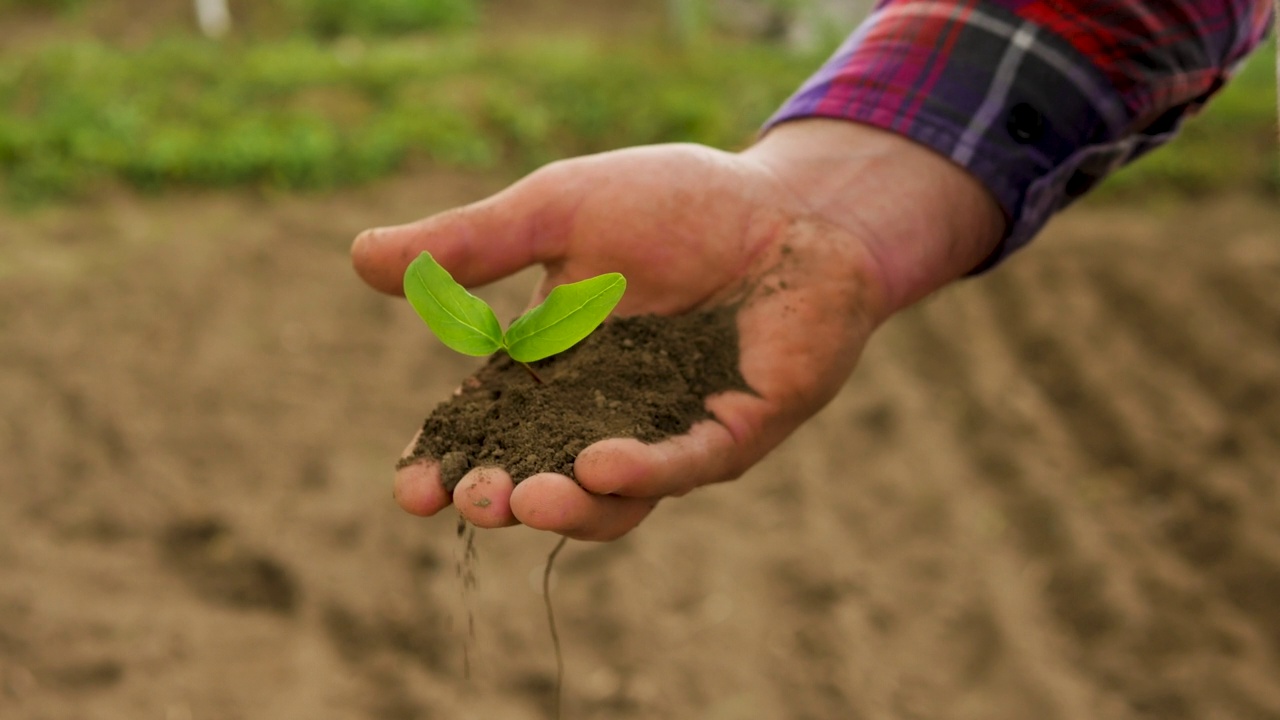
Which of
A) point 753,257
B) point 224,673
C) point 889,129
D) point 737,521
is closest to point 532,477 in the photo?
point 753,257

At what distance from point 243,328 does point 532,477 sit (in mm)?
2991

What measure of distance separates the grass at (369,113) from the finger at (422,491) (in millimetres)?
3760

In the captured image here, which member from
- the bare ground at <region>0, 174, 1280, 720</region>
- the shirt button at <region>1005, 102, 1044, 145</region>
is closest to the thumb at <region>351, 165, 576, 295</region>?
the shirt button at <region>1005, 102, 1044, 145</region>

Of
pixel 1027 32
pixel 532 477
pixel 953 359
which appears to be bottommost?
pixel 953 359

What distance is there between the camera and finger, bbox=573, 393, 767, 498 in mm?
1477

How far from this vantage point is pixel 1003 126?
2.02 metres

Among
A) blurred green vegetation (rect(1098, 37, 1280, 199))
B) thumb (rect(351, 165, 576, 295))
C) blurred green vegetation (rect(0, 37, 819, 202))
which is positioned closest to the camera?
thumb (rect(351, 165, 576, 295))

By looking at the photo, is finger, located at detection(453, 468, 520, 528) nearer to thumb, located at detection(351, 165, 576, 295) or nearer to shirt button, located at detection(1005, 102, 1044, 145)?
thumb, located at detection(351, 165, 576, 295)

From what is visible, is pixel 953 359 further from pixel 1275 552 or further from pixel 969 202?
pixel 969 202

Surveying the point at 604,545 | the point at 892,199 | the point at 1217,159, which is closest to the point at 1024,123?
the point at 892,199

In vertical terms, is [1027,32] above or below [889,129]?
above

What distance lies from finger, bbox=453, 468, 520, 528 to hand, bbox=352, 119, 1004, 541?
0.24 meters

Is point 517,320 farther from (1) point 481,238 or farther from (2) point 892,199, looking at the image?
(2) point 892,199

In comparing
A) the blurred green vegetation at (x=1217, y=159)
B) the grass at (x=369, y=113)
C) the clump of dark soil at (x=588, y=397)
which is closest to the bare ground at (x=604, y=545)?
the grass at (x=369, y=113)
